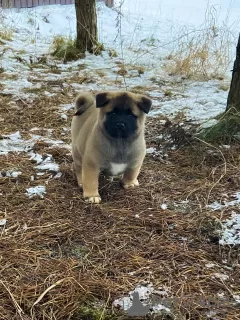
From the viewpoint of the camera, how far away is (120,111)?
3344mm

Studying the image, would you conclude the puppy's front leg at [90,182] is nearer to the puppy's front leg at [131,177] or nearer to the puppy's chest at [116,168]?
the puppy's chest at [116,168]

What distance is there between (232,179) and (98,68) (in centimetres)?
453

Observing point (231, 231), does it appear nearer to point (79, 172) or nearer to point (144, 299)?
point (144, 299)

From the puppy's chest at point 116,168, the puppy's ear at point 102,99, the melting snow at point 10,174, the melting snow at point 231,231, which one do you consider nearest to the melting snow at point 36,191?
the melting snow at point 10,174

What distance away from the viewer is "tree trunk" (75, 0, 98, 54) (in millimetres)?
8172

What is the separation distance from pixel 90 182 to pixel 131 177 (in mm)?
364

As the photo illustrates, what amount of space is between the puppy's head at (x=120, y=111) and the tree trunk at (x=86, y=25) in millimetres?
5200

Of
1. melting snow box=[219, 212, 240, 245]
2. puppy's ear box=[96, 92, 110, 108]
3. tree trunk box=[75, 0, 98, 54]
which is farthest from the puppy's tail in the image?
tree trunk box=[75, 0, 98, 54]

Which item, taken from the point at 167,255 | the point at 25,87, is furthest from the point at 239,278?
the point at 25,87

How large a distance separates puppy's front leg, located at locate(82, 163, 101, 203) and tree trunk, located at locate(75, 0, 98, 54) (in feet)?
17.4

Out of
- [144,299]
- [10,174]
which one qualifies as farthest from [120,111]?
[144,299]

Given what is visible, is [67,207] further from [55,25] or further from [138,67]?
[55,25]

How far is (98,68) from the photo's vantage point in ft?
25.5

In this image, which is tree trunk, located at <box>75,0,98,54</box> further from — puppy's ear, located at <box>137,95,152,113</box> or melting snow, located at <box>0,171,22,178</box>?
puppy's ear, located at <box>137,95,152,113</box>
